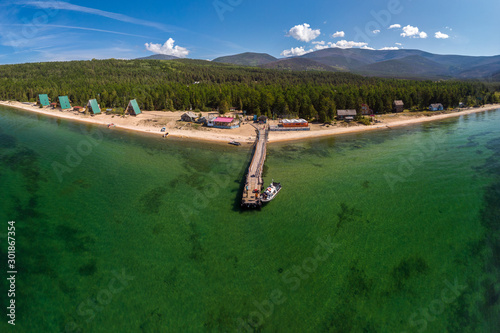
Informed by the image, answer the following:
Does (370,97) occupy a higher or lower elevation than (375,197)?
higher

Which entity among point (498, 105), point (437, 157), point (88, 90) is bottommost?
point (437, 157)

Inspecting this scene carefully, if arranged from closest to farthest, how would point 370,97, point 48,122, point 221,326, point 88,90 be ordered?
point 221,326, point 48,122, point 370,97, point 88,90

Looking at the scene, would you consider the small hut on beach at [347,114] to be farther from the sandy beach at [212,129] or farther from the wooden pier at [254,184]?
the wooden pier at [254,184]

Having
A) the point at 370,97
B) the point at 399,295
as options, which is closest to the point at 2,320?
the point at 399,295

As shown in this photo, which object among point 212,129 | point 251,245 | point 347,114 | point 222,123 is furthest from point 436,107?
point 251,245

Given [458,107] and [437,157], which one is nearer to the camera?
[437,157]

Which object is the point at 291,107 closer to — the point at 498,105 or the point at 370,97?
the point at 370,97

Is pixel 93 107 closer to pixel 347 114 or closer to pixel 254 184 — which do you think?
pixel 254 184

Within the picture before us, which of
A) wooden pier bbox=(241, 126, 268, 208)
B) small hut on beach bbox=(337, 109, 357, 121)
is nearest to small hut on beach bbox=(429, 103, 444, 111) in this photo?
small hut on beach bbox=(337, 109, 357, 121)
